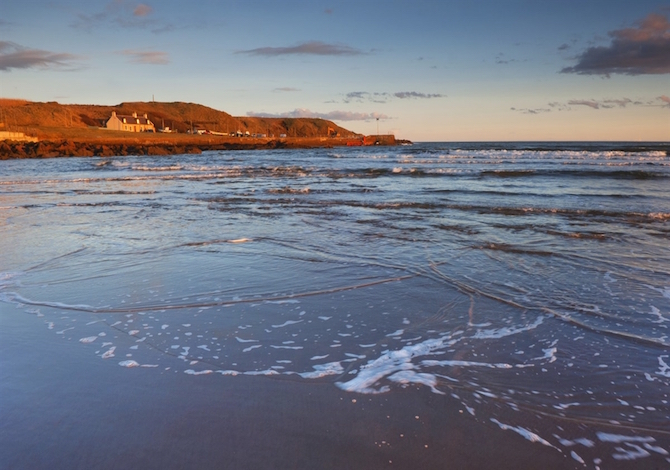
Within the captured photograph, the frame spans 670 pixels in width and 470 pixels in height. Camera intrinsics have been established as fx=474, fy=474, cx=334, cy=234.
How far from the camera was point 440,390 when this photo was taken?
3.06 m

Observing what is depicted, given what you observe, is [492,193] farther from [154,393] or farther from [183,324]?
[154,393]

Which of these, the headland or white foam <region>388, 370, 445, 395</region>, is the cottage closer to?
the headland

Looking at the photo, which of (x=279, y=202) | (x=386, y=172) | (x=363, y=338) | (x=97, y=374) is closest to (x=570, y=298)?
(x=363, y=338)

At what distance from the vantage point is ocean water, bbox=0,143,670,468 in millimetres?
3031

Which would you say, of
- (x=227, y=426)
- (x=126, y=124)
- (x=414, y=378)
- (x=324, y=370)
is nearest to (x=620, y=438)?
(x=414, y=378)

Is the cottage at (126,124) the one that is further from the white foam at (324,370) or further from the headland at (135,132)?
the white foam at (324,370)

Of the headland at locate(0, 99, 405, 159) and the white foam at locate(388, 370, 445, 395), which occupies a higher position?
the headland at locate(0, 99, 405, 159)

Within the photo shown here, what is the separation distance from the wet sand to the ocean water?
114 millimetres

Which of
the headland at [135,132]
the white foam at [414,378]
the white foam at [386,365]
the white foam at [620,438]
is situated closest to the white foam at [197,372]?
the white foam at [386,365]

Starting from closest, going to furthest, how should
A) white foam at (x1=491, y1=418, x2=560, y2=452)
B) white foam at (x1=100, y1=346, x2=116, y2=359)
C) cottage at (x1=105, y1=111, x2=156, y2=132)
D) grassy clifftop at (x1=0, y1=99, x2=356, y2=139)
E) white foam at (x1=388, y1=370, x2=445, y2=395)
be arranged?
white foam at (x1=491, y1=418, x2=560, y2=452) → white foam at (x1=388, y1=370, x2=445, y2=395) → white foam at (x1=100, y1=346, x2=116, y2=359) → cottage at (x1=105, y1=111, x2=156, y2=132) → grassy clifftop at (x1=0, y1=99, x2=356, y2=139)

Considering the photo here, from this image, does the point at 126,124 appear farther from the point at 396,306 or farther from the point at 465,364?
the point at 465,364

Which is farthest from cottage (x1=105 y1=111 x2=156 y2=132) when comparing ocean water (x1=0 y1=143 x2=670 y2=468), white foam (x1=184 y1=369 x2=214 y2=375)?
white foam (x1=184 y1=369 x2=214 y2=375)

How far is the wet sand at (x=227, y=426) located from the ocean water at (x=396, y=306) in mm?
114

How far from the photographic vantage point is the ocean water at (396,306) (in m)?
3.03
